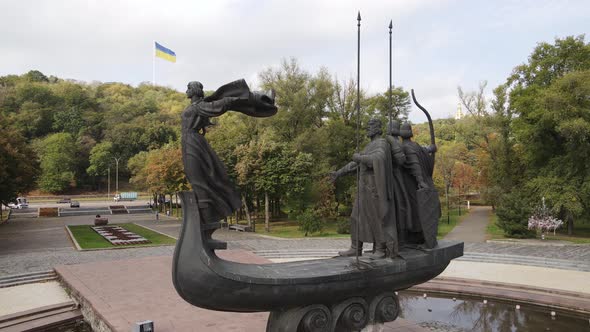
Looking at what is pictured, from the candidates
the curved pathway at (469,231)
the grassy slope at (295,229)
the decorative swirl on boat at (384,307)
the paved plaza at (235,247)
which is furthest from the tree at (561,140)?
the decorative swirl on boat at (384,307)

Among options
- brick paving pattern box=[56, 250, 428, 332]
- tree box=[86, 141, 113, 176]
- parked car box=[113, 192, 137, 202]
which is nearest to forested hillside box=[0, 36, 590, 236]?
brick paving pattern box=[56, 250, 428, 332]

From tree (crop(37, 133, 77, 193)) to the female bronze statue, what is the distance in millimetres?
68490

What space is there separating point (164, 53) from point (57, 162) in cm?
2453

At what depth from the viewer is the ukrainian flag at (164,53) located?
60.7m

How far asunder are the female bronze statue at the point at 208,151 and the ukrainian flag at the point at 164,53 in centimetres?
5884

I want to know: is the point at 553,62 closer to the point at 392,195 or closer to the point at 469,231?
the point at 469,231

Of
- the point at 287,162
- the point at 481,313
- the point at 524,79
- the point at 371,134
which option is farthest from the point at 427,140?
the point at 371,134

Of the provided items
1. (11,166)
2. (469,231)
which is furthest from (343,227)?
(11,166)

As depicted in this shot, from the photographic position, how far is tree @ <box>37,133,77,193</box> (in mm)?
65562

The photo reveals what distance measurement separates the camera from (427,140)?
1737 inches

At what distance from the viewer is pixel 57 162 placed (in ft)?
217

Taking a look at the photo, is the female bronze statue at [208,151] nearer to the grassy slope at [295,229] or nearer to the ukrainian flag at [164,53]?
the grassy slope at [295,229]

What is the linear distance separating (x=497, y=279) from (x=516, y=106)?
18.1 metres

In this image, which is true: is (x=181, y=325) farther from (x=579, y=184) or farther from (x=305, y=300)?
(x=579, y=184)
